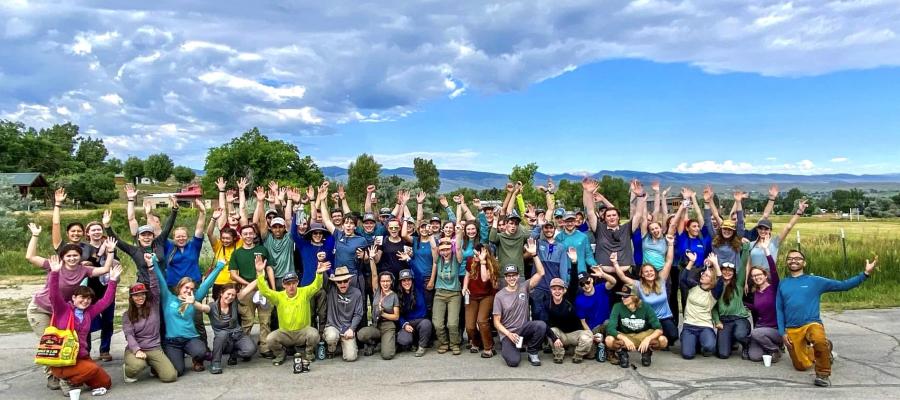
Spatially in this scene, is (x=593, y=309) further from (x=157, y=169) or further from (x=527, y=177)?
(x=157, y=169)

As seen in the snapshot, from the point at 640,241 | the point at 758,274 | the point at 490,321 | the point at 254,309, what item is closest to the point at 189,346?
the point at 254,309

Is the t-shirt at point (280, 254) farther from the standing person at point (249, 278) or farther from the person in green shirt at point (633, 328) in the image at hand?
the person in green shirt at point (633, 328)

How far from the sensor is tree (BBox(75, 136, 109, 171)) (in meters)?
90.0

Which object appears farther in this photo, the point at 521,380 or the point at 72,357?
the point at 521,380

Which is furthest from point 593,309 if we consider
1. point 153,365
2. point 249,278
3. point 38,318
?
point 38,318

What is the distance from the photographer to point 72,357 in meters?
6.57

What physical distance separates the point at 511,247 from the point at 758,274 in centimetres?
327

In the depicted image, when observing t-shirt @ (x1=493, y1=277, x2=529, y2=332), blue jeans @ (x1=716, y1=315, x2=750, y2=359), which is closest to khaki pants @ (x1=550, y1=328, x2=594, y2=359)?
t-shirt @ (x1=493, y1=277, x2=529, y2=332)

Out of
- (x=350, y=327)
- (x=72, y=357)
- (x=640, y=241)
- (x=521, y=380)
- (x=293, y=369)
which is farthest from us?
(x=640, y=241)

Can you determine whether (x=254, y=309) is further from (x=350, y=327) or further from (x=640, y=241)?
(x=640, y=241)

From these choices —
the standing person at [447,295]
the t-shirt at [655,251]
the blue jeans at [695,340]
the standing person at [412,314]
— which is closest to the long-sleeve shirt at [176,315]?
the standing person at [412,314]

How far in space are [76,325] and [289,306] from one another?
240 cm

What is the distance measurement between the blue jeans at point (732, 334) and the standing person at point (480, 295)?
9.85ft

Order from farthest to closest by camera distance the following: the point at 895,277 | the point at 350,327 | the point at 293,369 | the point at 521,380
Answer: the point at 895,277 < the point at 350,327 < the point at 293,369 < the point at 521,380
